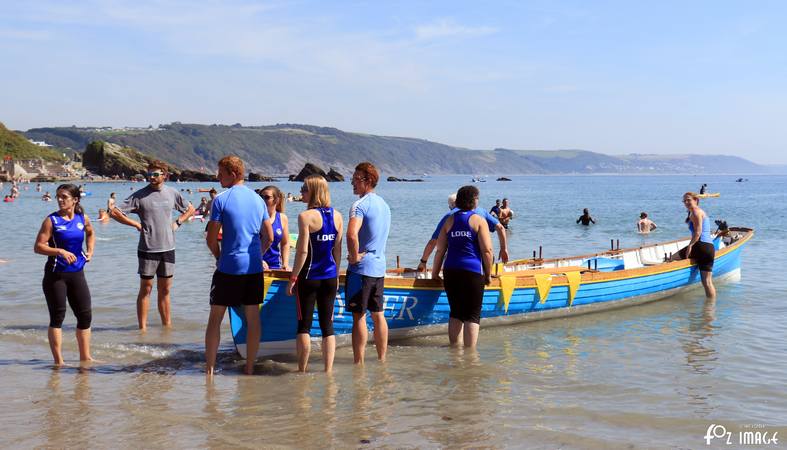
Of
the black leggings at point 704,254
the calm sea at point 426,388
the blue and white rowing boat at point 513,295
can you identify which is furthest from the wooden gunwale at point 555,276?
the calm sea at point 426,388

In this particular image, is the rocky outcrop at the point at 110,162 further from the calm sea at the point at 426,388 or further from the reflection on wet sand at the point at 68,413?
the reflection on wet sand at the point at 68,413

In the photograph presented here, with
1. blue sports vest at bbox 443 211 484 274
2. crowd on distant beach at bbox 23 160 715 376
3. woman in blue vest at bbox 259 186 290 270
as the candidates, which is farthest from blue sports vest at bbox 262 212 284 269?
blue sports vest at bbox 443 211 484 274

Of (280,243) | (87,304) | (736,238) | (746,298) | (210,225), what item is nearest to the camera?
(210,225)

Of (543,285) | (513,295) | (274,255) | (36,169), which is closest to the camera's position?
(274,255)

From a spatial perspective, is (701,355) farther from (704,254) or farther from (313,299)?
(313,299)

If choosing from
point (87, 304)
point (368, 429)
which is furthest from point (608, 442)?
point (87, 304)

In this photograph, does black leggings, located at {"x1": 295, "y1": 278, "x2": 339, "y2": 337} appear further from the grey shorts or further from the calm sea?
the grey shorts

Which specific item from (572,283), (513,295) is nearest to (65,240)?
(513,295)

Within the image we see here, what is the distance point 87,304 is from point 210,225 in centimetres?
184

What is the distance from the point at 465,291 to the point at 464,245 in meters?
0.57

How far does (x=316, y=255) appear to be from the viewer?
739cm

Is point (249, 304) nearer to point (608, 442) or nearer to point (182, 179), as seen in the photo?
point (608, 442)

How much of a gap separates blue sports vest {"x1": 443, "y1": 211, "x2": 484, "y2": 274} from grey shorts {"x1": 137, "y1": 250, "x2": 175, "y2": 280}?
3.82 meters

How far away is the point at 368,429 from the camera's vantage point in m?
6.26
